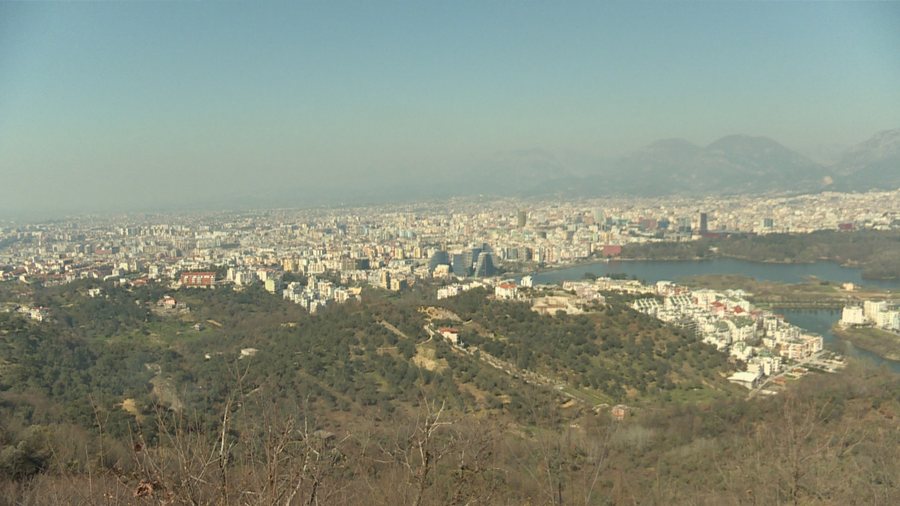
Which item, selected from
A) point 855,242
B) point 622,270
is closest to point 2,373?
point 622,270

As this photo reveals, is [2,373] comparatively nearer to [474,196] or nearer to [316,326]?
[316,326]

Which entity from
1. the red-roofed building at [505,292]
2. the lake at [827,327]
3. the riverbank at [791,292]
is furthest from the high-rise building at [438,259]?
the lake at [827,327]

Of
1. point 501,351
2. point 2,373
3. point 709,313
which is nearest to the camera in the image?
point 2,373

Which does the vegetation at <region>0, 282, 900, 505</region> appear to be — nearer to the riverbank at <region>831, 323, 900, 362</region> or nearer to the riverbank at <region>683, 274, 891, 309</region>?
the riverbank at <region>831, 323, 900, 362</region>

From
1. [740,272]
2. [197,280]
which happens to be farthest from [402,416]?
[740,272]

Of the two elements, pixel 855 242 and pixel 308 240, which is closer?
pixel 855 242

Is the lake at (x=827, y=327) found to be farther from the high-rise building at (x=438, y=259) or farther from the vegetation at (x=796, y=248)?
the high-rise building at (x=438, y=259)

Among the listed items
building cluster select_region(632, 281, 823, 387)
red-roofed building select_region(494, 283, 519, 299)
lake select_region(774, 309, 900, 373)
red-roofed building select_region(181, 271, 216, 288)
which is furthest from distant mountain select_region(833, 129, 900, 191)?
red-roofed building select_region(181, 271, 216, 288)
